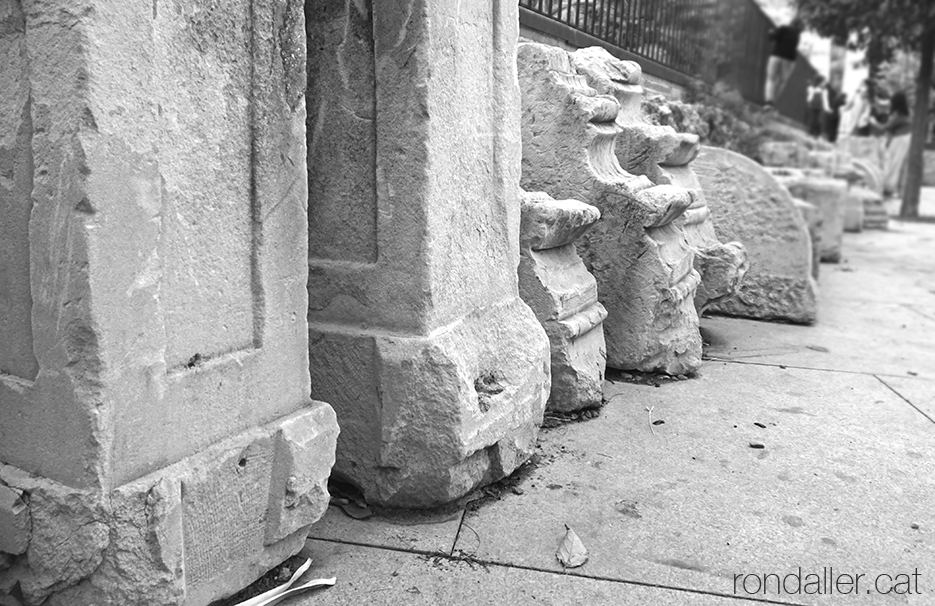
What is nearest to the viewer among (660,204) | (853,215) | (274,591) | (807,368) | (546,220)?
(274,591)

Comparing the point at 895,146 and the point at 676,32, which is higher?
the point at 676,32

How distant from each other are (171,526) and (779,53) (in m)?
13.0

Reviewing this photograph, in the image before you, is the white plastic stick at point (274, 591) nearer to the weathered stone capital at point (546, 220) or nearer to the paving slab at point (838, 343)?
the weathered stone capital at point (546, 220)

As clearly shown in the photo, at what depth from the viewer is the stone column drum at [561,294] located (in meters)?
2.80

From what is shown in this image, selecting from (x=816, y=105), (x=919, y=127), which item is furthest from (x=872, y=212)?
(x=816, y=105)

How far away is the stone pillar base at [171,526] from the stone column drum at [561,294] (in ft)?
3.89

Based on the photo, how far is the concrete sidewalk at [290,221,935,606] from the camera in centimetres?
187

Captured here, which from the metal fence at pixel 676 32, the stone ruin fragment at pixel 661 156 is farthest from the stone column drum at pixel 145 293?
the metal fence at pixel 676 32

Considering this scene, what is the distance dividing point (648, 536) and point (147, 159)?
4.98 ft

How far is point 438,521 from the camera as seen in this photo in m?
2.15

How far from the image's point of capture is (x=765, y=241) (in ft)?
15.8

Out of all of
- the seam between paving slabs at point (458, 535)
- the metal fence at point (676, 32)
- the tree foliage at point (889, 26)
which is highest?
the tree foliage at point (889, 26)

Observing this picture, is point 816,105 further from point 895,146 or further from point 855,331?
point 855,331

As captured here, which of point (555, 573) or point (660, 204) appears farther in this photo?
point (660, 204)
